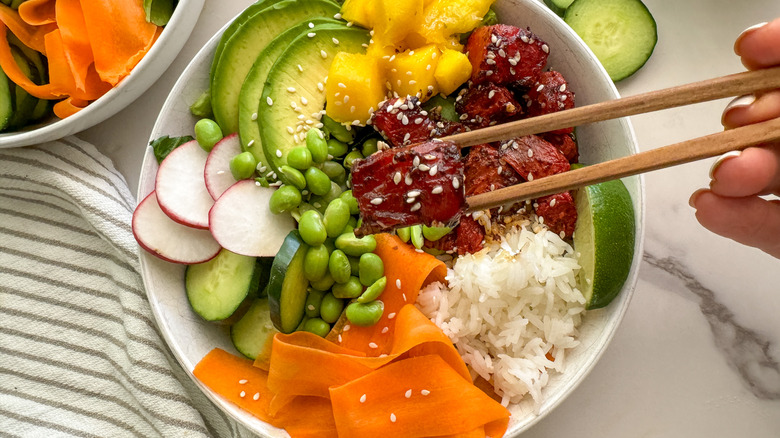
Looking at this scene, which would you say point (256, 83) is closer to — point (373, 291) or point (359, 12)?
point (359, 12)

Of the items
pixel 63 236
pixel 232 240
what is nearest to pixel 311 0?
pixel 232 240

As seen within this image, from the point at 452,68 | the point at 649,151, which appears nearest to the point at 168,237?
the point at 452,68

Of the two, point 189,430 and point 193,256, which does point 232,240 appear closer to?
point 193,256

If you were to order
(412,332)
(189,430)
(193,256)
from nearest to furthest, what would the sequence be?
(412,332)
(193,256)
(189,430)

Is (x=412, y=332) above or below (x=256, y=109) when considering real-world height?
below

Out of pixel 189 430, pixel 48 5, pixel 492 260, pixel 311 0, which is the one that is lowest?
pixel 189 430

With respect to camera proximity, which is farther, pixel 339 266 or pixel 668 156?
pixel 339 266

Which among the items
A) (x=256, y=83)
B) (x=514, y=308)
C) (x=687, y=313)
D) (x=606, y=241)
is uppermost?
(x=256, y=83)
